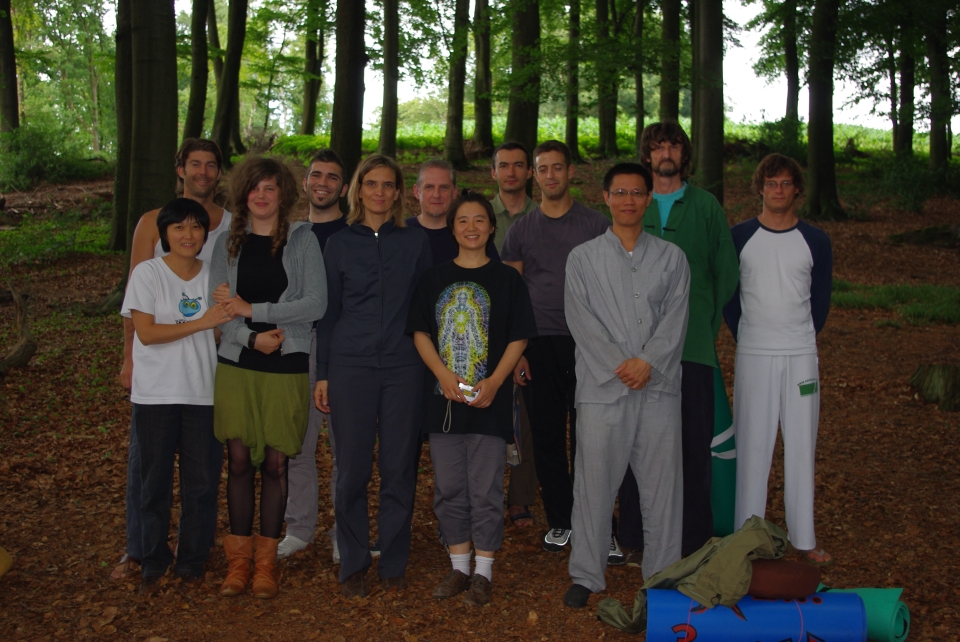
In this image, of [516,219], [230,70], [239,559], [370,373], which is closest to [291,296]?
[370,373]

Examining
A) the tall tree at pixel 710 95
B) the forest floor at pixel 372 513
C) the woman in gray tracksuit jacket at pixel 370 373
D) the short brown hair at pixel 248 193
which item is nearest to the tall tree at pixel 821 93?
the tall tree at pixel 710 95

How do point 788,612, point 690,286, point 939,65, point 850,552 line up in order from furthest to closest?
point 939,65 < point 850,552 < point 690,286 < point 788,612

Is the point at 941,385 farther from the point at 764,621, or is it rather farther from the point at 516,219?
the point at 764,621

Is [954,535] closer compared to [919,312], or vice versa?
[954,535]

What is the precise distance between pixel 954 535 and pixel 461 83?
20579 millimetres

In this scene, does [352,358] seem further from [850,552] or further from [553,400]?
[850,552]

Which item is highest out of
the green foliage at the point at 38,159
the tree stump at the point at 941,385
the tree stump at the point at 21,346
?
the green foliage at the point at 38,159

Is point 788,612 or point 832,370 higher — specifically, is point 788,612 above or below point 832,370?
below

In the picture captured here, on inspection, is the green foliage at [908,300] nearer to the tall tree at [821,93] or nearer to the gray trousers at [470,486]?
the tall tree at [821,93]

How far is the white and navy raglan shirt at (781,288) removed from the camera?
4.62 meters

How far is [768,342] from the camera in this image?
4637 millimetres

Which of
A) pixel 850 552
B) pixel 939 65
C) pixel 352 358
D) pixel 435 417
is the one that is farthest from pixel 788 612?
pixel 939 65

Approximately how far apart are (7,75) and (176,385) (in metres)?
21.5

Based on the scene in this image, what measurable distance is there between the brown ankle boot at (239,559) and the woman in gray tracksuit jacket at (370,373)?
488mm
